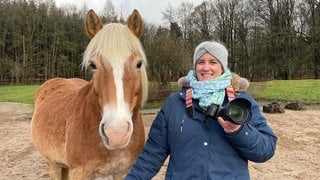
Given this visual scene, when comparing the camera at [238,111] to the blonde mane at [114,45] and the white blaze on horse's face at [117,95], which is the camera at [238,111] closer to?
the white blaze on horse's face at [117,95]

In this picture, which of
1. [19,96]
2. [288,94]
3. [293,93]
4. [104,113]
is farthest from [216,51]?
[19,96]

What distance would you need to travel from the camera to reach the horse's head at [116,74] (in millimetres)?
2076

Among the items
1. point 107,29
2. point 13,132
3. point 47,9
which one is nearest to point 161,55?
point 13,132

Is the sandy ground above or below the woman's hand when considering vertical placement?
below

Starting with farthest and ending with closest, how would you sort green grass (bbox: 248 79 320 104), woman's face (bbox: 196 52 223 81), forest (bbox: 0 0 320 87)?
forest (bbox: 0 0 320 87), green grass (bbox: 248 79 320 104), woman's face (bbox: 196 52 223 81)

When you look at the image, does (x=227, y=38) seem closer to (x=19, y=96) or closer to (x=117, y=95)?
(x=19, y=96)

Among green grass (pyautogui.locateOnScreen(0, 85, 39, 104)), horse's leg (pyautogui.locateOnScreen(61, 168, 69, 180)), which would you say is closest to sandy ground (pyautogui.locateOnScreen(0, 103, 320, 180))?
horse's leg (pyautogui.locateOnScreen(61, 168, 69, 180))

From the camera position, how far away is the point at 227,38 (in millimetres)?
40281

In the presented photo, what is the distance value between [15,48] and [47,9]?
19.5 ft

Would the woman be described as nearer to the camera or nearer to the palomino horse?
the camera

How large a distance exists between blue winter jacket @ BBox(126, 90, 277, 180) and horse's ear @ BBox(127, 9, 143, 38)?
2.13 feet

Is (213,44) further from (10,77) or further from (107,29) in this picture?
(10,77)

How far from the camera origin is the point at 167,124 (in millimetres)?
2400

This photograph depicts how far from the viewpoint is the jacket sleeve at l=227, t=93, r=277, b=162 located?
200cm
